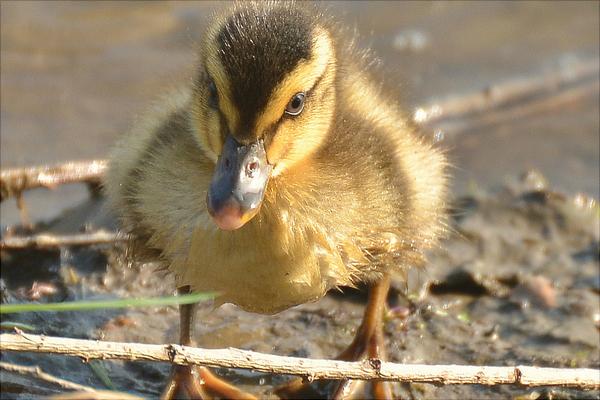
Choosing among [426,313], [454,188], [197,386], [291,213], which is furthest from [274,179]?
[454,188]

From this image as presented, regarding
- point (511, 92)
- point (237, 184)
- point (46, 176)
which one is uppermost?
point (511, 92)

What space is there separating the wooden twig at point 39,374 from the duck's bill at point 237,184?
32.1 inches

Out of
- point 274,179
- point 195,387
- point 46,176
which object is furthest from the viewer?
point 46,176

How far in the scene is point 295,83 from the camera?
10.2 ft

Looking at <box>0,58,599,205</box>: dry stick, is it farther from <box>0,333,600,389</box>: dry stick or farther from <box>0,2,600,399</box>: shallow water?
<box>0,333,600,389</box>: dry stick

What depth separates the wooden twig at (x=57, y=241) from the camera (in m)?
4.23

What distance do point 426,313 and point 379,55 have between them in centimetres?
186

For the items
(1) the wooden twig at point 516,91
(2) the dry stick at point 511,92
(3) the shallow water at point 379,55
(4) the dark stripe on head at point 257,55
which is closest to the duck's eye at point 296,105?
(4) the dark stripe on head at point 257,55

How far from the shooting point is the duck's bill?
2.96 m

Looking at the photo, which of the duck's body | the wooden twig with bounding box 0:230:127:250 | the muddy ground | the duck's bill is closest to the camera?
Answer: the duck's bill

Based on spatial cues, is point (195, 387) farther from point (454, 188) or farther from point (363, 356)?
point (454, 188)

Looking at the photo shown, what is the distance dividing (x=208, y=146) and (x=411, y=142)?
0.94 m

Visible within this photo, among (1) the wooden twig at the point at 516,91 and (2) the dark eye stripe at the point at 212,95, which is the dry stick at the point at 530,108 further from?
(2) the dark eye stripe at the point at 212,95

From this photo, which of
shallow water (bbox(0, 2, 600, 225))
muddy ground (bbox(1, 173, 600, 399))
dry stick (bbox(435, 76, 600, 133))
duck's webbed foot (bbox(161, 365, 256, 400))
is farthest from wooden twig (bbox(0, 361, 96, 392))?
dry stick (bbox(435, 76, 600, 133))
